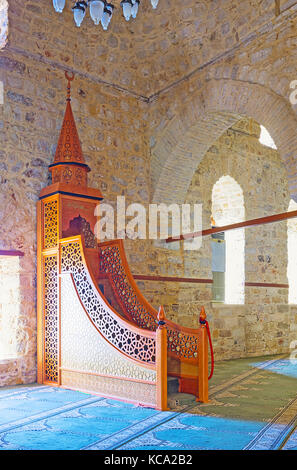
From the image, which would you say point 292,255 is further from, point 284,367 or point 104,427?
point 104,427

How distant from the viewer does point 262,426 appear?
361 centimetres

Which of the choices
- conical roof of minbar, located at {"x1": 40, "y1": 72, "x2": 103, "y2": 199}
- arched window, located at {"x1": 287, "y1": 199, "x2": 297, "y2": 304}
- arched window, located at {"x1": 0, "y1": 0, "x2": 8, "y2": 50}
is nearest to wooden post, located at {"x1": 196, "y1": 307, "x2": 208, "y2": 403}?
conical roof of minbar, located at {"x1": 40, "y1": 72, "x2": 103, "y2": 199}

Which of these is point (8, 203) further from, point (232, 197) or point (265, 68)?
point (232, 197)

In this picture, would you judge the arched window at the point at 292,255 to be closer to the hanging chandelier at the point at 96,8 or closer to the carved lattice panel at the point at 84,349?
the carved lattice panel at the point at 84,349

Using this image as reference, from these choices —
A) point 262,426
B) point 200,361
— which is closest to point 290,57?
point 200,361

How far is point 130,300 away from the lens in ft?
17.3

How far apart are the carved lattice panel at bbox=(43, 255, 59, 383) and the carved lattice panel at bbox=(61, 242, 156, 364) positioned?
0.90 feet

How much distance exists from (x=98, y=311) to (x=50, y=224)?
126cm

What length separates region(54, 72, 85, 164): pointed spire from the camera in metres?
5.57

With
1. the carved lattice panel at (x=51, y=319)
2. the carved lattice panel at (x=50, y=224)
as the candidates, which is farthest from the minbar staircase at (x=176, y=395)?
the carved lattice panel at (x=50, y=224)

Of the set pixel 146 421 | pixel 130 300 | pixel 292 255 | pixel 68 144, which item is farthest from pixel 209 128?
pixel 146 421

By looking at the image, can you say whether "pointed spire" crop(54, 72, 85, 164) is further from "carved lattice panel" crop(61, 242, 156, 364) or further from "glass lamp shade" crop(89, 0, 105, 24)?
"glass lamp shade" crop(89, 0, 105, 24)

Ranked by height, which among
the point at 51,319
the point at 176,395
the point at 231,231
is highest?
the point at 231,231

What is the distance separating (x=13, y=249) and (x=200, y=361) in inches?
103
